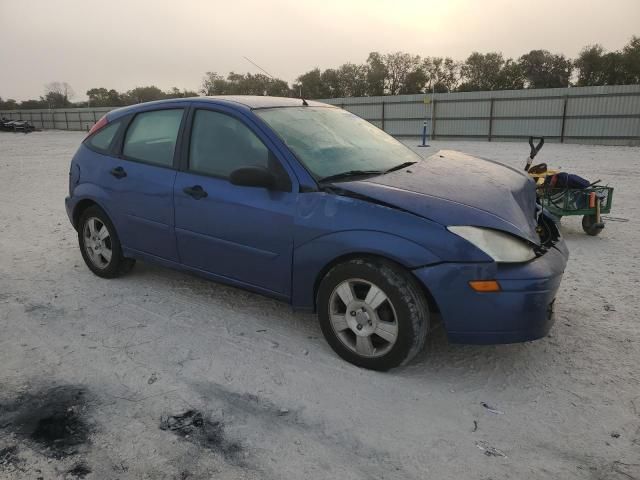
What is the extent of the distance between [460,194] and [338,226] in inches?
31.1

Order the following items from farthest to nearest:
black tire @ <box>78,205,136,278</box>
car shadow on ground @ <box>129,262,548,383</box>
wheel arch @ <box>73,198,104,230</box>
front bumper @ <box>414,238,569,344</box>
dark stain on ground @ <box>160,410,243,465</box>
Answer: wheel arch @ <box>73,198,104,230</box>
black tire @ <box>78,205,136,278</box>
car shadow on ground @ <box>129,262,548,383</box>
front bumper @ <box>414,238,569,344</box>
dark stain on ground @ <box>160,410,243,465</box>

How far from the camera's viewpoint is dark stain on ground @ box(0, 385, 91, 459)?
2592 mm

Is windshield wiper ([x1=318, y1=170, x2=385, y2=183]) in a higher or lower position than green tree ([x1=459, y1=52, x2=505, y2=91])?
lower

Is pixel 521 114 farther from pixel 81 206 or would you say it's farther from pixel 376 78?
pixel 376 78

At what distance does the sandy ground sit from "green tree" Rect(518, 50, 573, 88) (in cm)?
4529

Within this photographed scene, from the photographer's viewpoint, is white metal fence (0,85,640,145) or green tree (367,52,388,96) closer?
white metal fence (0,85,640,145)

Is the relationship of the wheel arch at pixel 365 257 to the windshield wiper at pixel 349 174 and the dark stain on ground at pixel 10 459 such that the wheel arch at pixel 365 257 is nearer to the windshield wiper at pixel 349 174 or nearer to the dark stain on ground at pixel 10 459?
the windshield wiper at pixel 349 174

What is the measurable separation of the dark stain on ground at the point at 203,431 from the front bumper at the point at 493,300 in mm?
1348

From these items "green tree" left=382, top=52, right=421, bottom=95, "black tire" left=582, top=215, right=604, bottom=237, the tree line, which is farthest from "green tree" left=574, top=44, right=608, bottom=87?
"black tire" left=582, top=215, right=604, bottom=237

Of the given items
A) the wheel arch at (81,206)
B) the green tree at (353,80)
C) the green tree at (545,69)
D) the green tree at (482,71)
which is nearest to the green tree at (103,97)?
the green tree at (353,80)

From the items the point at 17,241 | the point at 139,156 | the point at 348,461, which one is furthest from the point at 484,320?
the point at 17,241

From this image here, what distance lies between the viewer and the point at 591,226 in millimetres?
6363

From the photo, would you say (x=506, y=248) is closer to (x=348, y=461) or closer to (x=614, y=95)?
(x=348, y=461)

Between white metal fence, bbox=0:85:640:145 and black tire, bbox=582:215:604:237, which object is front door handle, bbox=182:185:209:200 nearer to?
black tire, bbox=582:215:604:237
